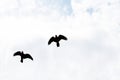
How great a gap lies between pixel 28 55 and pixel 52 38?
5560 millimetres

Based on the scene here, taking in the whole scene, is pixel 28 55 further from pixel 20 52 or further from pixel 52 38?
pixel 52 38

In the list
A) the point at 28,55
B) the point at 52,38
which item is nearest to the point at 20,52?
the point at 28,55

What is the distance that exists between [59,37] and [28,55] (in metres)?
6.60

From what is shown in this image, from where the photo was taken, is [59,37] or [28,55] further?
[28,55]

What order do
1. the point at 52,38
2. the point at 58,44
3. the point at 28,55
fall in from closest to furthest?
Result: the point at 58,44 → the point at 52,38 → the point at 28,55

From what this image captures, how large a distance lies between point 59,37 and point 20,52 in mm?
6799

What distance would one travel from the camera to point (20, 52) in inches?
1646

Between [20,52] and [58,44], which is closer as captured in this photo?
[58,44]

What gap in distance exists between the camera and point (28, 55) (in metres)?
43.0

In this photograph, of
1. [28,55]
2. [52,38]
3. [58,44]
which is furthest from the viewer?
[28,55]

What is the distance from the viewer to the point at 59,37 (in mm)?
39562

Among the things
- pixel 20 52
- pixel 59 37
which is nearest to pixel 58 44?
pixel 59 37

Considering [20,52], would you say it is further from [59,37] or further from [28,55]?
[59,37]

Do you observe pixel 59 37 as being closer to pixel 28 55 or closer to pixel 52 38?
pixel 52 38
